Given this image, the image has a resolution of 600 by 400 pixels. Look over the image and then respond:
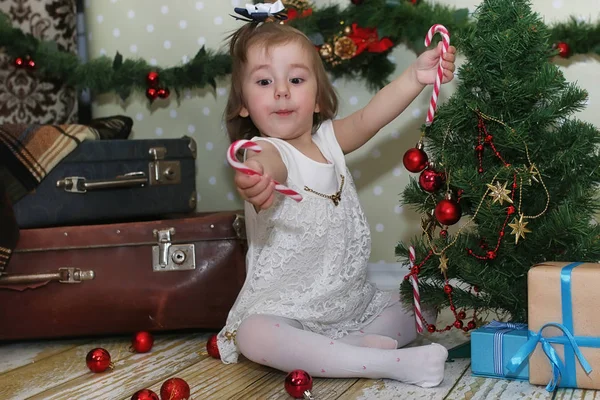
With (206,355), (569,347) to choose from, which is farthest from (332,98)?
(569,347)

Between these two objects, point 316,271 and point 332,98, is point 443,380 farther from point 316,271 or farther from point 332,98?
point 332,98

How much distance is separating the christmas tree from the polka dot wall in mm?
630

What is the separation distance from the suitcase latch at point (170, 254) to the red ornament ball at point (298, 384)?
518 millimetres

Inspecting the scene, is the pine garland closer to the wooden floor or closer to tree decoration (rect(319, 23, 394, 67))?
tree decoration (rect(319, 23, 394, 67))

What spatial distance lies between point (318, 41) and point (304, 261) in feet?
2.36

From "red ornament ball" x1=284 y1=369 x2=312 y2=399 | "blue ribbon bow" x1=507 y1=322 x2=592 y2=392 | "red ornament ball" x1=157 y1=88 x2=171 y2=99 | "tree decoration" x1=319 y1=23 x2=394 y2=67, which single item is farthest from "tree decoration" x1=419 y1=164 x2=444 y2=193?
"red ornament ball" x1=157 y1=88 x2=171 y2=99

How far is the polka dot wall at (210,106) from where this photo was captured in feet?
7.08

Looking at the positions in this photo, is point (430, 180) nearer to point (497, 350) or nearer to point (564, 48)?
point (497, 350)

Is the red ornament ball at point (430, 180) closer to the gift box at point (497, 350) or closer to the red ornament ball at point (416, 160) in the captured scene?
the red ornament ball at point (416, 160)

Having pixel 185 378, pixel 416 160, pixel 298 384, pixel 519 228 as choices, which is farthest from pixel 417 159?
pixel 185 378

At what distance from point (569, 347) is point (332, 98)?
74 centimetres

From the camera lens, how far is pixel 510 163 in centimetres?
146

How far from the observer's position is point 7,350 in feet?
5.83

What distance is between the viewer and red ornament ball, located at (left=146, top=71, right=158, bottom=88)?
2330 millimetres
